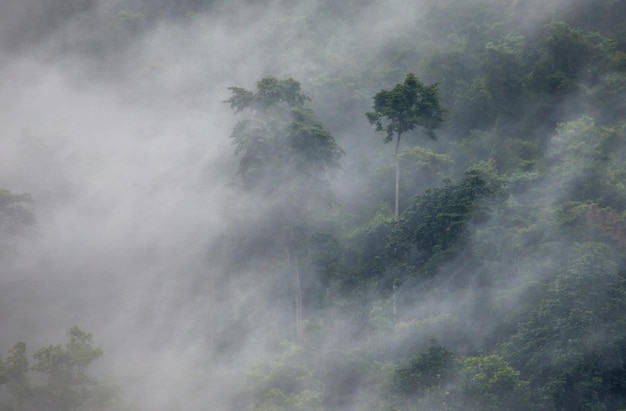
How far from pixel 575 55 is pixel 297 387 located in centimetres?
1851

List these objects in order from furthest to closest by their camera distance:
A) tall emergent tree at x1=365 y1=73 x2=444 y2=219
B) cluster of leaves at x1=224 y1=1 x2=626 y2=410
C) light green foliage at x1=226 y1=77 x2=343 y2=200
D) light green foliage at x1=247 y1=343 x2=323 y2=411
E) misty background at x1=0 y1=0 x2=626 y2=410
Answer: light green foliage at x1=226 y1=77 x2=343 y2=200
tall emergent tree at x1=365 y1=73 x2=444 y2=219
misty background at x1=0 y1=0 x2=626 y2=410
light green foliage at x1=247 y1=343 x2=323 y2=411
cluster of leaves at x1=224 y1=1 x2=626 y2=410

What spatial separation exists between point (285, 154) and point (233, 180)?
169 inches

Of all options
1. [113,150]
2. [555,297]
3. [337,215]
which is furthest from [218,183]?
[555,297]

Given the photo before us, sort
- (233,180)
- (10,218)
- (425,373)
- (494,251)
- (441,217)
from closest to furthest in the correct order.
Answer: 1. (425,373)
2. (494,251)
3. (441,217)
4. (10,218)
5. (233,180)

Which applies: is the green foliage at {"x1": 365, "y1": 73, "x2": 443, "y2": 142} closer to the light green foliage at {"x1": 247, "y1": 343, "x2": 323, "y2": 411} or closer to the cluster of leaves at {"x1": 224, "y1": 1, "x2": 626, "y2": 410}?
the cluster of leaves at {"x1": 224, "y1": 1, "x2": 626, "y2": 410}

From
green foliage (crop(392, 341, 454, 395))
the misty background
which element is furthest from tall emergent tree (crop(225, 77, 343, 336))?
green foliage (crop(392, 341, 454, 395))

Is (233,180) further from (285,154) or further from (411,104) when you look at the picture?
(411,104)

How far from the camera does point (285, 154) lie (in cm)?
2680

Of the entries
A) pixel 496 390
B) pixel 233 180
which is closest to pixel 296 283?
pixel 233 180

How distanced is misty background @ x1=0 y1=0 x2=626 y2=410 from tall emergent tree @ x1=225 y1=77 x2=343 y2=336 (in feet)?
3.45

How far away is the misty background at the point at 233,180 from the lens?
23125 mm

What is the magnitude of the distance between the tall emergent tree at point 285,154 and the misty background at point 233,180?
1051mm

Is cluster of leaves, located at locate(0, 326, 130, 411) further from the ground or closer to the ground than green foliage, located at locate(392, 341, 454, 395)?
further from the ground

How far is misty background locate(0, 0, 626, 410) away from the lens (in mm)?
23125
